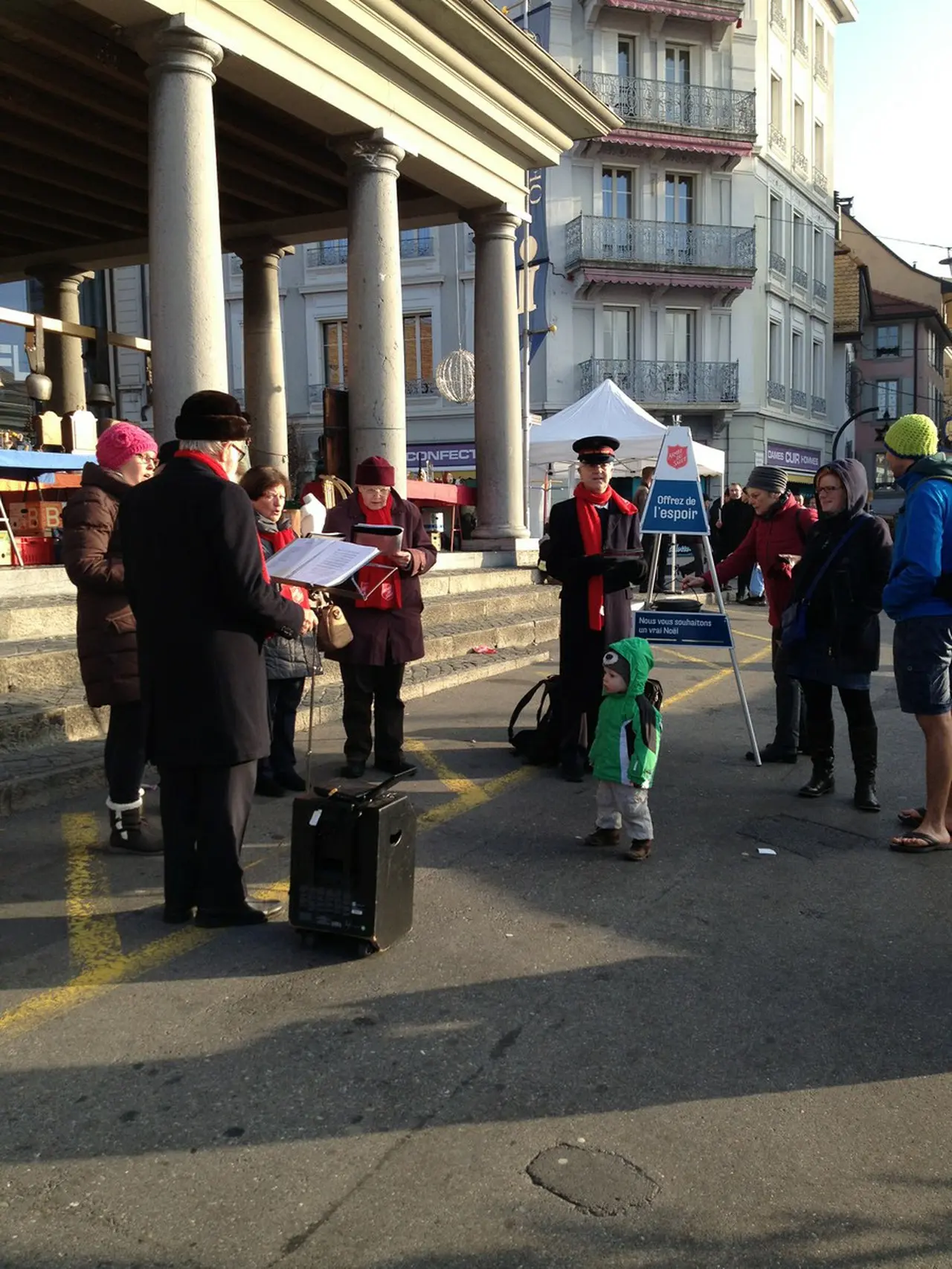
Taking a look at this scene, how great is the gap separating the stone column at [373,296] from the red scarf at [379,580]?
5775 mm

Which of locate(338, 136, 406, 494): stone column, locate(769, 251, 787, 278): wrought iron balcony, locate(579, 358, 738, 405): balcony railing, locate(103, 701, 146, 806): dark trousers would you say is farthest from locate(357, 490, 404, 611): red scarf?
locate(769, 251, 787, 278): wrought iron balcony

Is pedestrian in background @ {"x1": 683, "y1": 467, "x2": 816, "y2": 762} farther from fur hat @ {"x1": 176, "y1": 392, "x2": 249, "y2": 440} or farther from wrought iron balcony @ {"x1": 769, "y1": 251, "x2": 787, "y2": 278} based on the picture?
wrought iron balcony @ {"x1": 769, "y1": 251, "x2": 787, "y2": 278}

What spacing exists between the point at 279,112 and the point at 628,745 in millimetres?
9961

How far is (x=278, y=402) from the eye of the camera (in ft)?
53.7

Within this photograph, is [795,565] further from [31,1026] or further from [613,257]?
[613,257]

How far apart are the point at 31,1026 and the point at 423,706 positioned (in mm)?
5474

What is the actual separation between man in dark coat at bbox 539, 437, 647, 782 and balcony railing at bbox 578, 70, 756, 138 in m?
30.1

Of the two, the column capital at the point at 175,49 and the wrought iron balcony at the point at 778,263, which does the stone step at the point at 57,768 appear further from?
the wrought iron balcony at the point at 778,263

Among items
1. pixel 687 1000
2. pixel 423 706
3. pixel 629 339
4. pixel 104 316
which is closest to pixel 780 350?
pixel 629 339

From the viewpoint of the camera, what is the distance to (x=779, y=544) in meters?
6.95

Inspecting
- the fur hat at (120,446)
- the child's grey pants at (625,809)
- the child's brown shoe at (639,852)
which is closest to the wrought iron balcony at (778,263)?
the child's grey pants at (625,809)

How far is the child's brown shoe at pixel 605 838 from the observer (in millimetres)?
5094

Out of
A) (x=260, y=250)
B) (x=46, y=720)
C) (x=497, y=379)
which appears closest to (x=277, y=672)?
(x=46, y=720)

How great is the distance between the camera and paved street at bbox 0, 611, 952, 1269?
2.36 metres
